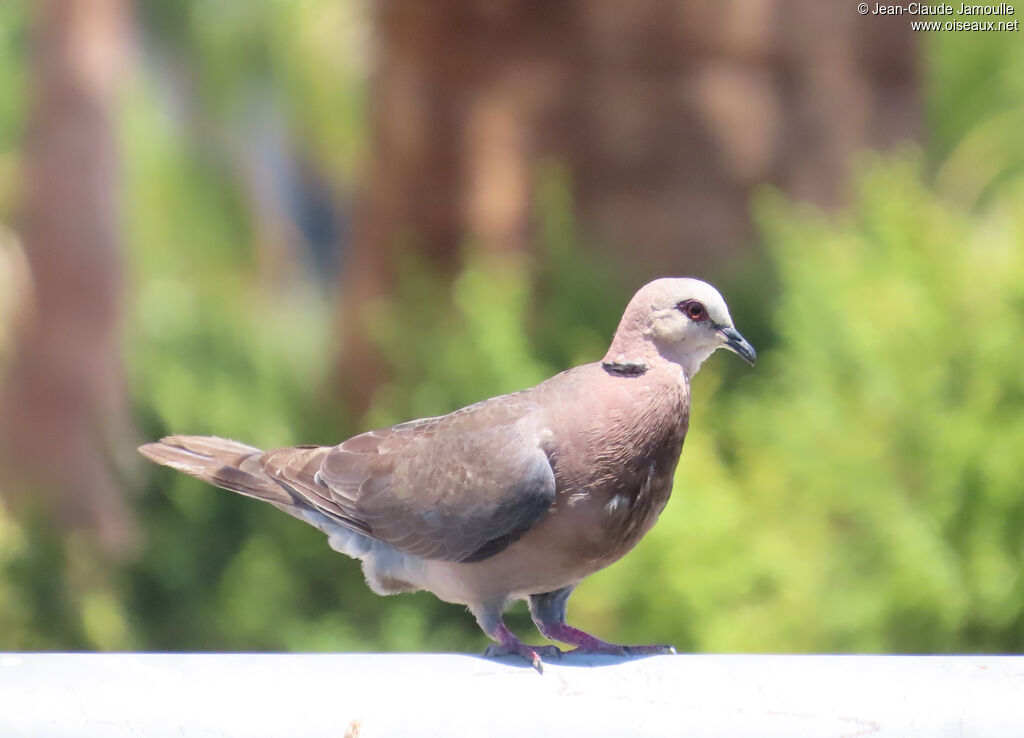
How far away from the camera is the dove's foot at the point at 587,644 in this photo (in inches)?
109

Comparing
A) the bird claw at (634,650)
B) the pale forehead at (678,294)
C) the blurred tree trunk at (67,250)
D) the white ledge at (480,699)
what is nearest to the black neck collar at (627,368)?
the pale forehead at (678,294)

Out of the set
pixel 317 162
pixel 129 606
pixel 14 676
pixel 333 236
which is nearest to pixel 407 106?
pixel 129 606

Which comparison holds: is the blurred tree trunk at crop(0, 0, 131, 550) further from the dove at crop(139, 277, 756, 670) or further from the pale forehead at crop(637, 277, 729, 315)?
the pale forehead at crop(637, 277, 729, 315)

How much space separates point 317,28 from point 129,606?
51.6ft

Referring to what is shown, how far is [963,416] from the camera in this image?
15.3 feet

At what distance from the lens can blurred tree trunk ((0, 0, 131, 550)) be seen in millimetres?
9852

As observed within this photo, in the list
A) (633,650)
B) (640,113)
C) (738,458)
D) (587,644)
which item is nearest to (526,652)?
(633,650)

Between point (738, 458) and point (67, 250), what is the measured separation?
6822mm

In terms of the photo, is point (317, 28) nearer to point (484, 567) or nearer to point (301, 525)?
point (301, 525)

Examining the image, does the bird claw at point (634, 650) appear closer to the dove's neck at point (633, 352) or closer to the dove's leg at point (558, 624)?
the dove's leg at point (558, 624)

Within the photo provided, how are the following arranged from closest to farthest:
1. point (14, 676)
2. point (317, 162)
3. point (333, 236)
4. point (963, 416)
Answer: point (14, 676)
point (963, 416)
point (317, 162)
point (333, 236)

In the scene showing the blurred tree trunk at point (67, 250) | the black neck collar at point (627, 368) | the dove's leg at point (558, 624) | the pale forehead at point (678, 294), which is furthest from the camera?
the blurred tree trunk at point (67, 250)

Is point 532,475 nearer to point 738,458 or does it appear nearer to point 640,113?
point 738,458

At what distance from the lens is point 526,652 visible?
106 inches
